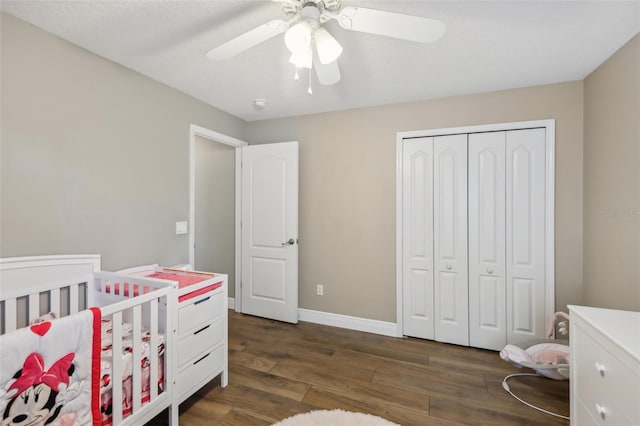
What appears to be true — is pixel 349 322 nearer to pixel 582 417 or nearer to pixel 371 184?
pixel 371 184

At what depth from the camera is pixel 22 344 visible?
103 centimetres

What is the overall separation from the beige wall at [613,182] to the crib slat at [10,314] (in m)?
3.47

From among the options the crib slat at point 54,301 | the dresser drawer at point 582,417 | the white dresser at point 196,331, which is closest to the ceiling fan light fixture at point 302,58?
the white dresser at point 196,331

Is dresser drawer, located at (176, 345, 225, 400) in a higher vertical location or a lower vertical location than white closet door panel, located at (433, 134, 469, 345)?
lower

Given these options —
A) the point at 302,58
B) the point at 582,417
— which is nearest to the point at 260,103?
the point at 302,58

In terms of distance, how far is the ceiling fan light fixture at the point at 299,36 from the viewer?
1.21m

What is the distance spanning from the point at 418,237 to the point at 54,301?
2730 mm

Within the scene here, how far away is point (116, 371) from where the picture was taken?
4.34 ft

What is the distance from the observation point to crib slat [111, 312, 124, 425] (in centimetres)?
131

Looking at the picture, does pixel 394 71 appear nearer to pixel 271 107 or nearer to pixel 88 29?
pixel 271 107

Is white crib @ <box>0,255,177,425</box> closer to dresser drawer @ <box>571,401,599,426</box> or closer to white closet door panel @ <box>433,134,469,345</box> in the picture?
dresser drawer @ <box>571,401,599,426</box>

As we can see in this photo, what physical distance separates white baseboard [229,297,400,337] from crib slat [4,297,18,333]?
2.26m

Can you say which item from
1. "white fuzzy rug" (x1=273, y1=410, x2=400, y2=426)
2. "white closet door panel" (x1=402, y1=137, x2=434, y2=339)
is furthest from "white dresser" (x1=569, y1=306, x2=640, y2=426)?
"white closet door panel" (x1=402, y1=137, x2=434, y2=339)

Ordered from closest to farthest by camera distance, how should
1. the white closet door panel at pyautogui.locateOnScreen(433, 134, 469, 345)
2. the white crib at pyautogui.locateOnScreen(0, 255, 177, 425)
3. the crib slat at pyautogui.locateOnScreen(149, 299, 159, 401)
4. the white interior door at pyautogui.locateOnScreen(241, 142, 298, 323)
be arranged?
the white crib at pyautogui.locateOnScreen(0, 255, 177, 425) < the crib slat at pyautogui.locateOnScreen(149, 299, 159, 401) < the white closet door panel at pyautogui.locateOnScreen(433, 134, 469, 345) < the white interior door at pyautogui.locateOnScreen(241, 142, 298, 323)
